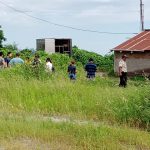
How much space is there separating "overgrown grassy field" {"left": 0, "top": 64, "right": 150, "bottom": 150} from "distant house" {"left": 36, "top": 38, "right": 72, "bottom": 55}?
89.3 feet

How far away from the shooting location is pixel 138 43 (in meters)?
37.9

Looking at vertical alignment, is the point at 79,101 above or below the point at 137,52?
below

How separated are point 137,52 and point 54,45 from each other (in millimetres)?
8740

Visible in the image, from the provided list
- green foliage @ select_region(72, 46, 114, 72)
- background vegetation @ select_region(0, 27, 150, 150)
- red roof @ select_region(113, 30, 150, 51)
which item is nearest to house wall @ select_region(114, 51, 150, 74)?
red roof @ select_region(113, 30, 150, 51)

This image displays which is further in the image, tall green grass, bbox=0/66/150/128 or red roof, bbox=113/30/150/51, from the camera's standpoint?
red roof, bbox=113/30/150/51

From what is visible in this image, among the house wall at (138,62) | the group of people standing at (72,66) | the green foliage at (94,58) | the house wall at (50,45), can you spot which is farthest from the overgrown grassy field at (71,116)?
the green foliage at (94,58)

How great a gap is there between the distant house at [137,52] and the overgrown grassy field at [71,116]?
22.0 meters

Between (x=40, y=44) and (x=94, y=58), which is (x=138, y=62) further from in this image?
(x=94, y=58)

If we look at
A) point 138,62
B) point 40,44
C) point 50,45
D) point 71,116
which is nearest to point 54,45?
point 50,45

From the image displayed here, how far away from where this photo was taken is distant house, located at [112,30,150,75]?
118 ft

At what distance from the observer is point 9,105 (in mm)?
12086

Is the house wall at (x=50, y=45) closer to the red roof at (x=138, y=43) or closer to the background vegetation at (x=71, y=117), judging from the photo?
the red roof at (x=138, y=43)

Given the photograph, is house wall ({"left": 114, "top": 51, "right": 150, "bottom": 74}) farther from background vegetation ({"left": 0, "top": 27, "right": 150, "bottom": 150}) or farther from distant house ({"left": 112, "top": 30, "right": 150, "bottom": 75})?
background vegetation ({"left": 0, "top": 27, "right": 150, "bottom": 150})

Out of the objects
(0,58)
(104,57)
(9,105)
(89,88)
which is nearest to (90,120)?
(9,105)
